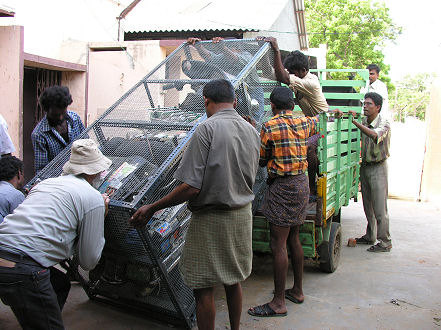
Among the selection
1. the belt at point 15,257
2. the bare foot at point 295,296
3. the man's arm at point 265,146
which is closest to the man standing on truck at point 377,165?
the bare foot at point 295,296

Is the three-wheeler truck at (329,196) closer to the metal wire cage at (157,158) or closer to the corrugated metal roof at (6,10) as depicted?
the metal wire cage at (157,158)

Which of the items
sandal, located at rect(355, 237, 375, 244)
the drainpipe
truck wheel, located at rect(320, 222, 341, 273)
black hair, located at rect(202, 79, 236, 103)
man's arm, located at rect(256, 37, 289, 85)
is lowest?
sandal, located at rect(355, 237, 375, 244)

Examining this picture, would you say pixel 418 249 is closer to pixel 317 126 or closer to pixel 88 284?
pixel 317 126

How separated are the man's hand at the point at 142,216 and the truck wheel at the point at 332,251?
2477mm

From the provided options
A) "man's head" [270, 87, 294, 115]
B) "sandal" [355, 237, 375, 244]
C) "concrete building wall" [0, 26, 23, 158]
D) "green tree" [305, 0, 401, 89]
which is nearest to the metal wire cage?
"man's head" [270, 87, 294, 115]

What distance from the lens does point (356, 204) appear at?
29.8ft

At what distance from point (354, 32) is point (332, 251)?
1935cm

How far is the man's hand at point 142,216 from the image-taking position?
259cm

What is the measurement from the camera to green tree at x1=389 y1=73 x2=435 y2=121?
133ft

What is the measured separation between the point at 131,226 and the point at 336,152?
265 centimetres

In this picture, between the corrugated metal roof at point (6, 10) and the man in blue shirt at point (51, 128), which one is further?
the corrugated metal roof at point (6, 10)

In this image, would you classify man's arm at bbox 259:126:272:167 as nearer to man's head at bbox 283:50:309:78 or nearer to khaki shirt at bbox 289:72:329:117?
khaki shirt at bbox 289:72:329:117

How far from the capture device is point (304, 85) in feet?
13.9

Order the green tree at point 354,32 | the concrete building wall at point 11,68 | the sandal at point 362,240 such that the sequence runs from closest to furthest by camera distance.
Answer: the sandal at point 362,240 < the concrete building wall at point 11,68 < the green tree at point 354,32
